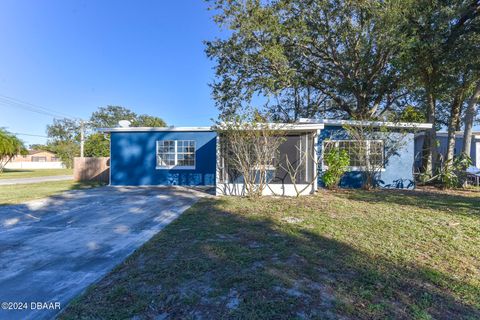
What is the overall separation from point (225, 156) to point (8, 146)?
91.9 feet

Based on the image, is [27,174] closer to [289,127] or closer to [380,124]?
[289,127]

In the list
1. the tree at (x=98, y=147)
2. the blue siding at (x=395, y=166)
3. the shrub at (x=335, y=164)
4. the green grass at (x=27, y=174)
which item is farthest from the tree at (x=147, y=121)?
the shrub at (x=335, y=164)

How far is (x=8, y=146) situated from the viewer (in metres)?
26.6

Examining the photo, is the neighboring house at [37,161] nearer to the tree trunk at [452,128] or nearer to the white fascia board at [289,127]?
the white fascia board at [289,127]

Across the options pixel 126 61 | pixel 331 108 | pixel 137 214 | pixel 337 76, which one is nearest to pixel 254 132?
pixel 137 214

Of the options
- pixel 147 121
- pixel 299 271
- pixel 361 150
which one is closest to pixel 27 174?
pixel 147 121

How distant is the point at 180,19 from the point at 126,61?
25.3ft

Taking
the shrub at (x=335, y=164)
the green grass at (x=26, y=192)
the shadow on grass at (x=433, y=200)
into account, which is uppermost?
the shrub at (x=335, y=164)

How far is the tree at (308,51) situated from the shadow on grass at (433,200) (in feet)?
18.4

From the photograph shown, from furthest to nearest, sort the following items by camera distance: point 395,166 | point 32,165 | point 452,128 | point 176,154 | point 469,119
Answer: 1. point 32,165
2. point 176,154
3. point 452,128
4. point 469,119
5. point 395,166

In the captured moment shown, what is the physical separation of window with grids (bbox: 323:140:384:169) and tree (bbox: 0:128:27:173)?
30.3m

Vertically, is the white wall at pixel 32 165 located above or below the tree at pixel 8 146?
below

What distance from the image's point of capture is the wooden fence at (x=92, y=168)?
16562 mm

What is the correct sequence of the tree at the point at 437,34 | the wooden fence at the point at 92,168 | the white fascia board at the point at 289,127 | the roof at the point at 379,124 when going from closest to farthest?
the white fascia board at the point at 289,127
the tree at the point at 437,34
the roof at the point at 379,124
the wooden fence at the point at 92,168
